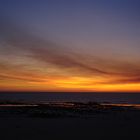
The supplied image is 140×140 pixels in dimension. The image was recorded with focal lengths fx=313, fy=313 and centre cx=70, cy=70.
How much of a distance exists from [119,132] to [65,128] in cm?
395

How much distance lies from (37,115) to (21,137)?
13669mm

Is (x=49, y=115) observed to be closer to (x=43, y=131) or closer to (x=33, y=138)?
(x=43, y=131)

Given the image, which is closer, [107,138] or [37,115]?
[107,138]

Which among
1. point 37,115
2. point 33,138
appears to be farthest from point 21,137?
point 37,115

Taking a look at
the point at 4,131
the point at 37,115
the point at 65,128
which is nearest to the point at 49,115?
the point at 37,115

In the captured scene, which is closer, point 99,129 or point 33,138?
point 33,138

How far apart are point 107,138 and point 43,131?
4.60m

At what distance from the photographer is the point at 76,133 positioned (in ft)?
65.2

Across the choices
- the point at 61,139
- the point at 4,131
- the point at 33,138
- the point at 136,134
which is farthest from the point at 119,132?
Result: the point at 4,131

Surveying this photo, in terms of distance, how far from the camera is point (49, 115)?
104 ft

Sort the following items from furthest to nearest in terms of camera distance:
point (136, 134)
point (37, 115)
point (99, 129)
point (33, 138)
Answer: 1. point (37, 115)
2. point (99, 129)
3. point (136, 134)
4. point (33, 138)

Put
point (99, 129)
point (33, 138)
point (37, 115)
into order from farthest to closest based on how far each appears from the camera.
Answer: point (37, 115), point (99, 129), point (33, 138)

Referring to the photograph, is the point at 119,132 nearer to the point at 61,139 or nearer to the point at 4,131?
the point at 61,139

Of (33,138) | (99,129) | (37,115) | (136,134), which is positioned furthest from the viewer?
(37,115)
